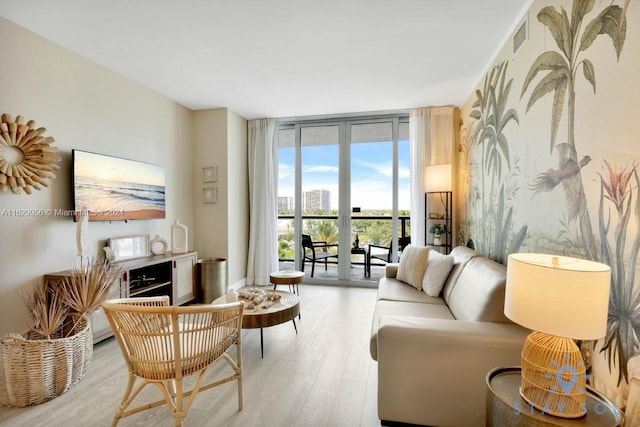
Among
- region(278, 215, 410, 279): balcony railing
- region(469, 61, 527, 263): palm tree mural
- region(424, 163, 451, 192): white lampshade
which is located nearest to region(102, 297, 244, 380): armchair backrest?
region(469, 61, 527, 263): palm tree mural

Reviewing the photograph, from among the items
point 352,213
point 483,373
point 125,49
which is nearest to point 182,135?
point 125,49

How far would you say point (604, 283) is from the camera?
1.08 meters

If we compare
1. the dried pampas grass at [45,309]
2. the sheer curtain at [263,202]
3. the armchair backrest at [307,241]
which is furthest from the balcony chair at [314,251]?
the dried pampas grass at [45,309]

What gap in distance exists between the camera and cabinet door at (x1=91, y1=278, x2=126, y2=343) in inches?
104

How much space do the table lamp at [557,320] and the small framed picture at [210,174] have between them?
3.95m

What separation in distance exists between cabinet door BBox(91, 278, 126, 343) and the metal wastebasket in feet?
3.83

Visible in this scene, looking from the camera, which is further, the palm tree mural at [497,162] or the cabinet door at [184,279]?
the cabinet door at [184,279]

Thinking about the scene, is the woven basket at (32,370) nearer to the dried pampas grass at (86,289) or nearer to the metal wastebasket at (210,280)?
the dried pampas grass at (86,289)

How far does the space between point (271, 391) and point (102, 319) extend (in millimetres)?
1706

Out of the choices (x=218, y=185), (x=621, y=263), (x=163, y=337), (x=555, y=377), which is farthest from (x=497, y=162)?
(x=218, y=185)

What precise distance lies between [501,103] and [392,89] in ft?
4.42

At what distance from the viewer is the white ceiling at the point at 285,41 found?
87.4 inches

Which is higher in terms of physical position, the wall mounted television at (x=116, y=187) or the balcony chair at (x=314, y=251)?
the wall mounted television at (x=116, y=187)

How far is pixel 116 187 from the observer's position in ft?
10.5
